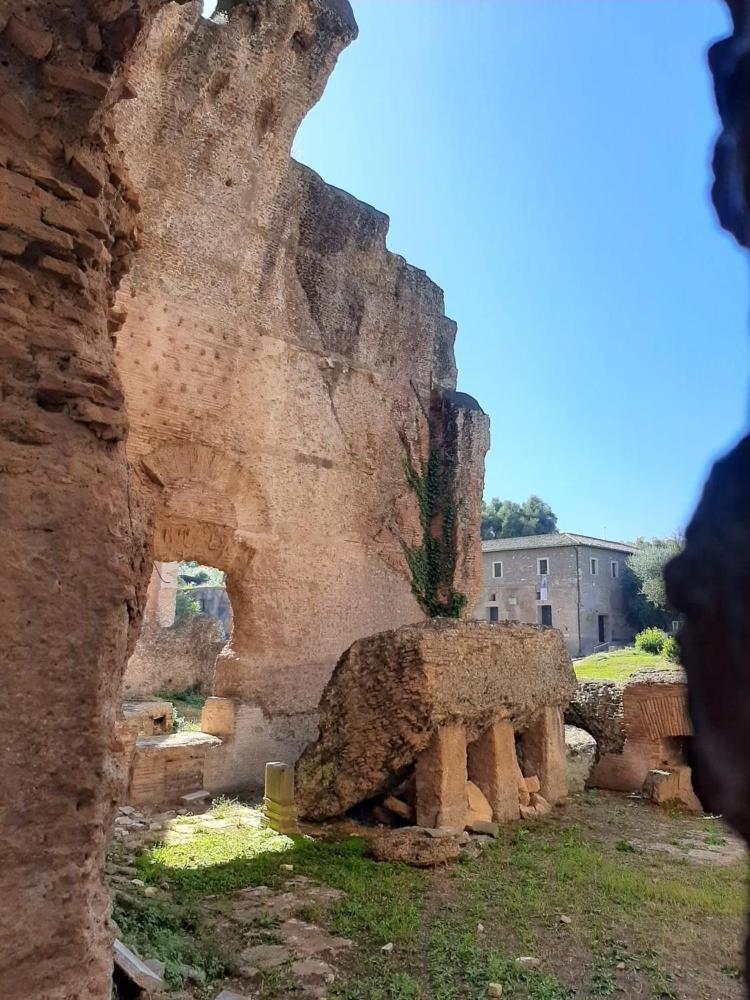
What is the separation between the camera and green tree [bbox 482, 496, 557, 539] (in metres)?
39.8

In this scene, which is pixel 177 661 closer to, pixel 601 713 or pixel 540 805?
pixel 601 713

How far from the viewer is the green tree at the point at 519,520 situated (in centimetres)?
3984

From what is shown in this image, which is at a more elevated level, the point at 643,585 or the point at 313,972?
the point at 643,585

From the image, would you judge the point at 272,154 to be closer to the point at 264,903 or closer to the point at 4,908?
the point at 264,903

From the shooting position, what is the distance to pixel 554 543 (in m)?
32.4

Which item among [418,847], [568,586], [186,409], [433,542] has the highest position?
[568,586]

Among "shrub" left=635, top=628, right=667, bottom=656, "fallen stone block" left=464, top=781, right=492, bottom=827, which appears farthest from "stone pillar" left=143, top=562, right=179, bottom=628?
"shrub" left=635, top=628, right=667, bottom=656

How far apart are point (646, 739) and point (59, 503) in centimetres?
824

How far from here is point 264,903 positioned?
494cm

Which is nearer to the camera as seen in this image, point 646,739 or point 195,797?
point 195,797

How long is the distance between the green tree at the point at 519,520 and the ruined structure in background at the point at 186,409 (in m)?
28.1

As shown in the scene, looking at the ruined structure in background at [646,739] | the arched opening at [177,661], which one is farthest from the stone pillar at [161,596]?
the ruined structure in background at [646,739]

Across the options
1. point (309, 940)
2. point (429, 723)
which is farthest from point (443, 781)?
point (309, 940)

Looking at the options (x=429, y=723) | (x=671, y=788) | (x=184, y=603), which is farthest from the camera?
(x=184, y=603)
